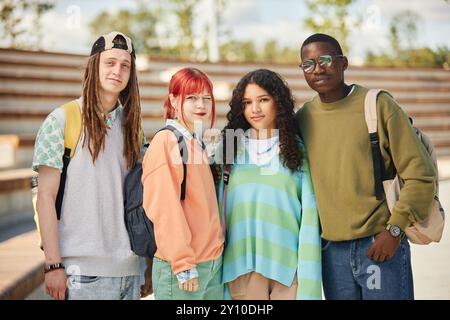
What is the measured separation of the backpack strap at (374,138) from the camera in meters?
1.95

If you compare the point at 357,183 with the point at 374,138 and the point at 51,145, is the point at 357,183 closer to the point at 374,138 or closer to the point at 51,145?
the point at 374,138

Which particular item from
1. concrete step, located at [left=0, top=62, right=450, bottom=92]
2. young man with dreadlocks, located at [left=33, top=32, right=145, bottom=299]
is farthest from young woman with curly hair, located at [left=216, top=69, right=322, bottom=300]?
concrete step, located at [left=0, top=62, right=450, bottom=92]

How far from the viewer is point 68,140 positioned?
6.20ft

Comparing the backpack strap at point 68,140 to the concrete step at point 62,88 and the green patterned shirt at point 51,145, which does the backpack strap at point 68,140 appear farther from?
the concrete step at point 62,88

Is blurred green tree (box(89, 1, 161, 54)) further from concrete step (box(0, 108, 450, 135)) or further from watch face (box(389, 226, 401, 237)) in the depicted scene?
watch face (box(389, 226, 401, 237))

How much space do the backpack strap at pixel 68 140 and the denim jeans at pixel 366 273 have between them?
0.87m

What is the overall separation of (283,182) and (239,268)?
0.32m

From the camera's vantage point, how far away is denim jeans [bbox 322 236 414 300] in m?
2.00

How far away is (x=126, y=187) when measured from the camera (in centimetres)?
196

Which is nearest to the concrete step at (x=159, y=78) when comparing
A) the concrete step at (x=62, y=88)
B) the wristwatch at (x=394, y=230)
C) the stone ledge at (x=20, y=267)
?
the concrete step at (x=62, y=88)

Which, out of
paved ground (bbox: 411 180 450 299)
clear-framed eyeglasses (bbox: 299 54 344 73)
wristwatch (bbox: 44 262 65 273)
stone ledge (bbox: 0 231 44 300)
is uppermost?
clear-framed eyeglasses (bbox: 299 54 344 73)

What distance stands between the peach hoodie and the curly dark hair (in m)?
0.20

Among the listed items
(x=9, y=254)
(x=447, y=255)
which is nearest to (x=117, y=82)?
(x=9, y=254)

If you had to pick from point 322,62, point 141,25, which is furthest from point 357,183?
point 141,25
